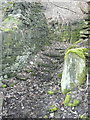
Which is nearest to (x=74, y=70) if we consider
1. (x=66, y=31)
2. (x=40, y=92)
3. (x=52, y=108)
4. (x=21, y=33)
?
(x=52, y=108)

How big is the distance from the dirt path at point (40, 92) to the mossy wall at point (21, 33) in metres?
0.41

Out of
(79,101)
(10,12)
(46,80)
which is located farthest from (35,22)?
(79,101)

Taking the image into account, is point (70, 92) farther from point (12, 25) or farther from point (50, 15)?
point (50, 15)

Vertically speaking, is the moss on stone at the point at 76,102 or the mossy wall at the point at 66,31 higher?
the mossy wall at the point at 66,31

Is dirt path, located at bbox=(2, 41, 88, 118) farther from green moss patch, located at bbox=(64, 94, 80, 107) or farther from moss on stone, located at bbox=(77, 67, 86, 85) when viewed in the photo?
moss on stone, located at bbox=(77, 67, 86, 85)

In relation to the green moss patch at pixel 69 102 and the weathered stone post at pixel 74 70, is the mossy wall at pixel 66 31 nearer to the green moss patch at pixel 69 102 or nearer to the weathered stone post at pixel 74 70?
the weathered stone post at pixel 74 70

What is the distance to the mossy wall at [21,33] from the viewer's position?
550cm

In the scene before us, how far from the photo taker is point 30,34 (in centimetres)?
627

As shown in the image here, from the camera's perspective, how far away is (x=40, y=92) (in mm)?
4430

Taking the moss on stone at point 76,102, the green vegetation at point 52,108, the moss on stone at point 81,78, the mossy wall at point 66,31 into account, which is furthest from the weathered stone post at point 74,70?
the mossy wall at point 66,31

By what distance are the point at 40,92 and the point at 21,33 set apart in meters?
2.65

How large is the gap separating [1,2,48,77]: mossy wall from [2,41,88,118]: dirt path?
412mm

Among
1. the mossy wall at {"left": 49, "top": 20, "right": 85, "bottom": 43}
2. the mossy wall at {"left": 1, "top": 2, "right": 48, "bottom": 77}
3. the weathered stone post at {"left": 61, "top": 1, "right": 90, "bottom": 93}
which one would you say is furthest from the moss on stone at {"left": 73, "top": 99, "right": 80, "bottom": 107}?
the mossy wall at {"left": 49, "top": 20, "right": 85, "bottom": 43}

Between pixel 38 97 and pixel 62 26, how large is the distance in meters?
4.36
